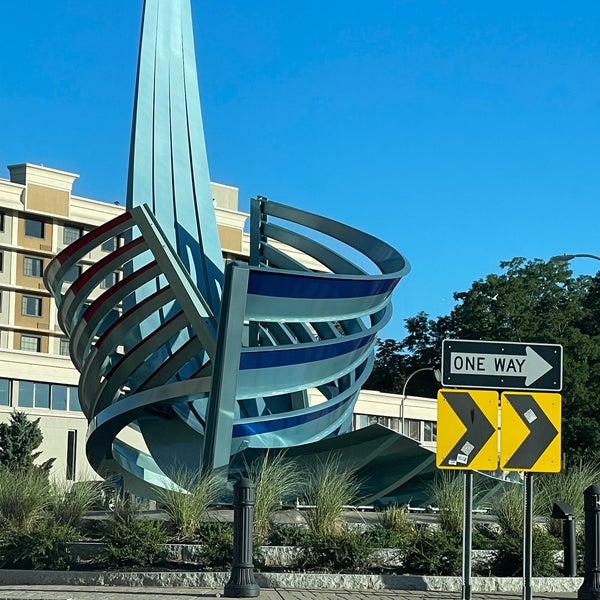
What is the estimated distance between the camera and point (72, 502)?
53.5 ft

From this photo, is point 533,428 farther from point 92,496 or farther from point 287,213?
point 287,213

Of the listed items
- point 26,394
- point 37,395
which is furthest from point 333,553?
point 37,395

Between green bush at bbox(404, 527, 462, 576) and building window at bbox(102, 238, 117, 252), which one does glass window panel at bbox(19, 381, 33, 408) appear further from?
green bush at bbox(404, 527, 462, 576)

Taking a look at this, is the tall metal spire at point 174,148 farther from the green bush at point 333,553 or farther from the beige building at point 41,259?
the beige building at point 41,259

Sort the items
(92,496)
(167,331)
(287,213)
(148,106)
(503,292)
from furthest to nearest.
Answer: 1. (503,292)
2. (148,106)
3. (287,213)
4. (167,331)
5. (92,496)

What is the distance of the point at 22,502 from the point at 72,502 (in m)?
0.68

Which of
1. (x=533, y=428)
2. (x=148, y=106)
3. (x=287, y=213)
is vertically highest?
(x=148, y=106)

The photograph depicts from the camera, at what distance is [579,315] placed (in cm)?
6344

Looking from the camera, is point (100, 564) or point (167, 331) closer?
point (100, 564)

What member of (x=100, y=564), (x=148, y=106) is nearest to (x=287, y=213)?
(x=148, y=106)

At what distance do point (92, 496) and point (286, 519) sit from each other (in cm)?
281

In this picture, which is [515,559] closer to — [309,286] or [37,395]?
[309,286]

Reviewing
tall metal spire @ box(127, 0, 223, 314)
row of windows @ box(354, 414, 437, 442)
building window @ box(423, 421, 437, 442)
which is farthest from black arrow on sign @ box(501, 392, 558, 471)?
building window @ box(423, 421, 437, 442)

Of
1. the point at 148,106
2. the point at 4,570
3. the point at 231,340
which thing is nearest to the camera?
the point at 4,570
